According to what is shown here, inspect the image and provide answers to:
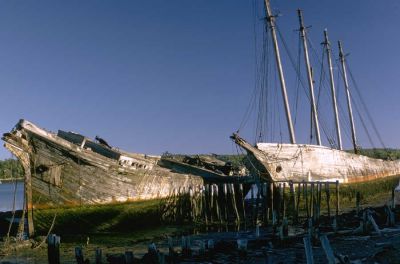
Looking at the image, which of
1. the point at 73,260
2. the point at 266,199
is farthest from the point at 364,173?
the point at 73,260

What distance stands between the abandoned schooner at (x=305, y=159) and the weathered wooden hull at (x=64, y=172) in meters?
7.36

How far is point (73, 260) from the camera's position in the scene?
14.2 m

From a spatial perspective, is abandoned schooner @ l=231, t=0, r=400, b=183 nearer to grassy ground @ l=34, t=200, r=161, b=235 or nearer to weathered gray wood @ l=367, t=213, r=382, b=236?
grassy ground @ l=34, t=200, r=161, b=235

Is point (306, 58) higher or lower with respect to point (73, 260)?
higher

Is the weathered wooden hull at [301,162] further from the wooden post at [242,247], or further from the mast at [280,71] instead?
the wooden post at [242,247]

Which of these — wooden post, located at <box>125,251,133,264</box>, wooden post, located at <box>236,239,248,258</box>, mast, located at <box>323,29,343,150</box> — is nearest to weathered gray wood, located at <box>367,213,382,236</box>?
wooden post, located at <box>236,239,248,258</box>

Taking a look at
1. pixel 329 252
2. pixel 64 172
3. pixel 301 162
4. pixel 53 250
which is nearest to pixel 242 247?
pixel 329 252

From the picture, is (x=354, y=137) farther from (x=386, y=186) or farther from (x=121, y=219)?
(x=121, y=219)

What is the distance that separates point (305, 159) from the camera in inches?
1070

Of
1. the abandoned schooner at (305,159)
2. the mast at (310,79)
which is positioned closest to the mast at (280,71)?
the abandoned schooner at (305,159)

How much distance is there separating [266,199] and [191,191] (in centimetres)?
418

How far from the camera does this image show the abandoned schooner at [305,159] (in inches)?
974

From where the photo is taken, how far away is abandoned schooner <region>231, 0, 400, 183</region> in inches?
974

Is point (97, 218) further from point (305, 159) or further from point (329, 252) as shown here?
point (329, 252)
